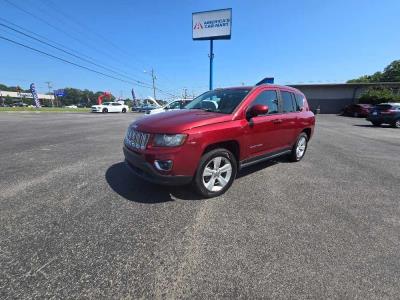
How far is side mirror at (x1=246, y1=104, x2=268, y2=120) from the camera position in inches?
162

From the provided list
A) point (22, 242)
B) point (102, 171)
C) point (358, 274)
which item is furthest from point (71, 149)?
point (358, 274)

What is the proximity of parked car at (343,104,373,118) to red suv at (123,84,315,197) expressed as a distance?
29460 millimetres

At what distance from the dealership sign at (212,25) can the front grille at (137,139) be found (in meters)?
27.5

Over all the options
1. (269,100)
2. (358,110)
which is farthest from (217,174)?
(358,110)

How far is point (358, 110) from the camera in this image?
30.2 m

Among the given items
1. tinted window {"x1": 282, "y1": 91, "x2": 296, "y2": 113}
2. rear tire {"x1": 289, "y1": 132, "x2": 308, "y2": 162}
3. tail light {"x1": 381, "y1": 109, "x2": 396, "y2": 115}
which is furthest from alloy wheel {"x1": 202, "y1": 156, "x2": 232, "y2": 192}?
tail light {"x1": 381, "y1": 109, "x2": 396, "y2": 115}

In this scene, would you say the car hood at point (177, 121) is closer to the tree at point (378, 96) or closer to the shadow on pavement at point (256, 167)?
the shadow on pavement at point (256, 167)

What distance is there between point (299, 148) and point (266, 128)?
7.00 feet

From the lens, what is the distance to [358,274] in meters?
2.33

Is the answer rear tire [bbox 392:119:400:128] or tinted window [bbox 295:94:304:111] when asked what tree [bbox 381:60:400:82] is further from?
tinted window [bbox 295:94:304:111]

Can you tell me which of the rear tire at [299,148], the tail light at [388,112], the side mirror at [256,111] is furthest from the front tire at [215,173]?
the tail light at [388,112]

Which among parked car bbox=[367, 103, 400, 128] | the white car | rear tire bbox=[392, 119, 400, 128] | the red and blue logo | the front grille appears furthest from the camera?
the white car

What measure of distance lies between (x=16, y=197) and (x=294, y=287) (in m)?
4.02

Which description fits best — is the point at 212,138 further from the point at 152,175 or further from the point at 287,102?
the point at 287,102
